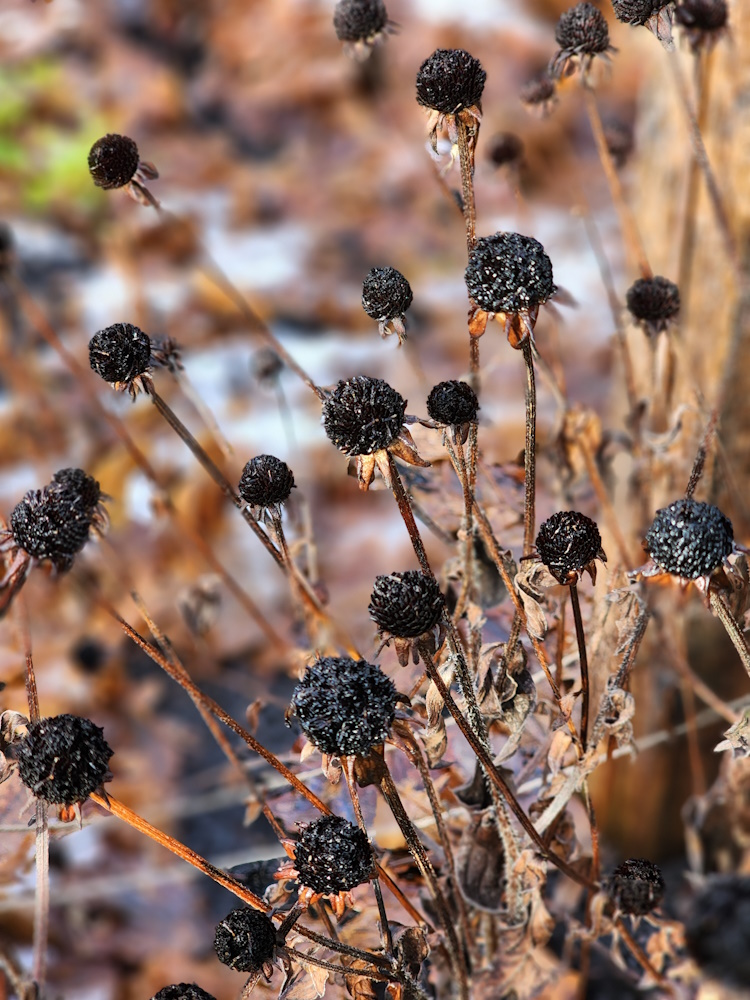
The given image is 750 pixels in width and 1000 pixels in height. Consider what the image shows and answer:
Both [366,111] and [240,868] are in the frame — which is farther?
[366,111]

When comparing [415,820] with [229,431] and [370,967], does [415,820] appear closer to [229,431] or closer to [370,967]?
[370,967]

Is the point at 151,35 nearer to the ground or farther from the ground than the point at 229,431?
farther from the ground

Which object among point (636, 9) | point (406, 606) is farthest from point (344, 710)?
point (636, 9)

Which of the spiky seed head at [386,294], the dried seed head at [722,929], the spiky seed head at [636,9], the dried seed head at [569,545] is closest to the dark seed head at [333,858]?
the dried seed head at [569,545]

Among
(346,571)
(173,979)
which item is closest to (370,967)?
(173,979)

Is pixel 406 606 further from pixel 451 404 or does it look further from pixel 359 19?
A: pixel 359 19

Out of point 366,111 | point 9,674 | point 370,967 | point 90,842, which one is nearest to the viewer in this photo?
point 370,967
